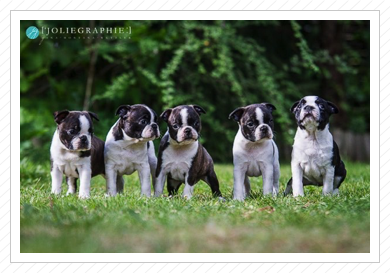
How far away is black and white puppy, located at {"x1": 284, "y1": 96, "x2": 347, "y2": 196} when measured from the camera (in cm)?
773

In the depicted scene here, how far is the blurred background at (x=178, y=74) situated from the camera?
48.3ft

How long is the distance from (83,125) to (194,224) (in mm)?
2324

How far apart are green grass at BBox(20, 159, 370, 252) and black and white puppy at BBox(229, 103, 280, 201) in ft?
0.95

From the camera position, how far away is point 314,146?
7.81 m

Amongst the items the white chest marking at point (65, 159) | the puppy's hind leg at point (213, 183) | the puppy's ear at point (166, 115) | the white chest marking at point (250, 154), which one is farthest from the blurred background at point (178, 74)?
the white chest marking at point (65, 159)

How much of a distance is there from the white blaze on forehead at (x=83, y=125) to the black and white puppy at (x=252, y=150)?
192 centimetres

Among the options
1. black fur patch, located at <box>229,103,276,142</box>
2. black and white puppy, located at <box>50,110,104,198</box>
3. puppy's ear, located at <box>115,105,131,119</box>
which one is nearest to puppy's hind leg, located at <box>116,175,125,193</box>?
black and white puppy, located at <box>50,110,104,198</box>

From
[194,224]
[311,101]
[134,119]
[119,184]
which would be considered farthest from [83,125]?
[311,101]

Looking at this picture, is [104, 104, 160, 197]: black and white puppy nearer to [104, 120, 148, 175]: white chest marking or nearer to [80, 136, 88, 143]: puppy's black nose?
[104, 120, 148, 175]: white chest marking

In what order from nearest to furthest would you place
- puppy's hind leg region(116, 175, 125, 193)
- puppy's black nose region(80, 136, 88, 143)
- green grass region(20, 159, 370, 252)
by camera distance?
green grass region(20, 159, 370, 252), puppy's black nose region(80, 136, 88, 143), puppy's hind leg region(116, 175, 125, 193)

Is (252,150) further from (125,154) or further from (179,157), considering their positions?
(125,154)

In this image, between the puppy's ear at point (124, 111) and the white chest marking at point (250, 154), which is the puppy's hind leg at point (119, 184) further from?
the white chest marking at point (250, 154)

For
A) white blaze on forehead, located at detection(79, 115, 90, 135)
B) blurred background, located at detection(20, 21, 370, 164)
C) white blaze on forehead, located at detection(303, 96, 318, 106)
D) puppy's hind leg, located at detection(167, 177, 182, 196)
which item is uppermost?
blurred background, located at detection(20, 21, 370, 164)

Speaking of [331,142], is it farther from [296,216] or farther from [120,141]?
[120,141]
